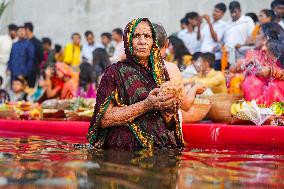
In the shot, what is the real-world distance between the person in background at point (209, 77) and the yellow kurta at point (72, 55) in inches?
177

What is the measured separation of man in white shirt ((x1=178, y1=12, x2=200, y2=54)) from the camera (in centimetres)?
896

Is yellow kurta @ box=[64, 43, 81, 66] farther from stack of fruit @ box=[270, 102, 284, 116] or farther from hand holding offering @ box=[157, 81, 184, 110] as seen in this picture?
hand holding offering @ box=[157, 81, 184, 110]

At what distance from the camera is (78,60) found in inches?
455

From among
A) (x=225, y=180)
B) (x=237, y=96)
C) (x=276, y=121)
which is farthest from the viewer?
(x=237, y=96)

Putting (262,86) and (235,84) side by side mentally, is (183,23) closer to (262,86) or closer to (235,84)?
(235,84)

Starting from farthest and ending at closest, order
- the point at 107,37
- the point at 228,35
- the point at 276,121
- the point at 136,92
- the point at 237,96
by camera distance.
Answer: the point at 107,37 → the point at 228,35 → the point at 237,96 → the point at 276,121 → the point at 136,92

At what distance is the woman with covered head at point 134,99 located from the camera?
13.0 feet

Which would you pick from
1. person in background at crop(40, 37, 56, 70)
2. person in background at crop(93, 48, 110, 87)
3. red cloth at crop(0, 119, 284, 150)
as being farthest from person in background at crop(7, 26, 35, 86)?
red cloth at crop(0, 119, 284, 150)

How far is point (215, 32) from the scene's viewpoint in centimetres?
861

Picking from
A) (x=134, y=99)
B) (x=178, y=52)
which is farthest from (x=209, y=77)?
(x=134, y=99)

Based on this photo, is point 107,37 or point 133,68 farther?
point 107,37

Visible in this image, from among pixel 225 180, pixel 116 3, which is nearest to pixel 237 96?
pixel 225 180

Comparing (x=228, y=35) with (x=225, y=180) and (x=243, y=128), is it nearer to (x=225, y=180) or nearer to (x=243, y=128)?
(x=243, y=128)

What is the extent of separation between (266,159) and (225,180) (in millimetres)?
1084
